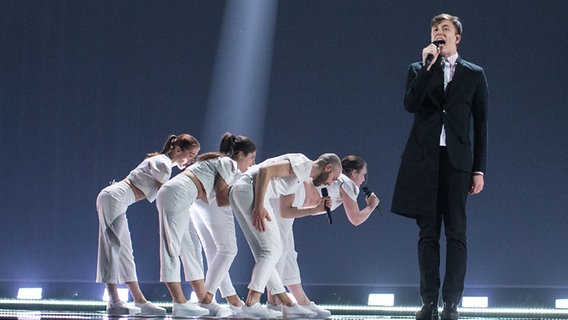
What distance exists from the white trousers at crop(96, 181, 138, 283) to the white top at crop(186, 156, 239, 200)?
1.90ft

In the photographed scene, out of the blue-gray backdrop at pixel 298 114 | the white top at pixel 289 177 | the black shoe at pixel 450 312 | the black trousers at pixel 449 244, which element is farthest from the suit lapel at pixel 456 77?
→ the blue-gray backdrop at pixel 298 114

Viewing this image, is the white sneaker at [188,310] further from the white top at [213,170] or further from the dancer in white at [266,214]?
the white top at [213,170]

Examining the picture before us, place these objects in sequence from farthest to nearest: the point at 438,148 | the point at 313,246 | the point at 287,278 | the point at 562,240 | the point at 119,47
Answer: the point at 119,47 < the point at 313,246 < the point at 562,240 < the point at 287,278 < the point at 438,148

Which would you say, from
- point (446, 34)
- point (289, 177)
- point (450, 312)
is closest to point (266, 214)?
point (289, 177)

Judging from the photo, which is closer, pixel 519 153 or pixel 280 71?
pixel 519 153

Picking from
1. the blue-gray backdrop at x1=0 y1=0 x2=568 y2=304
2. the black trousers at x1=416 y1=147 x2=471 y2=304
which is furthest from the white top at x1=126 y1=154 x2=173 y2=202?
the blue-gray backdrop at x1=0 y1=0 x2=568 y2=304

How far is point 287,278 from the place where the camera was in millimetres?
4957

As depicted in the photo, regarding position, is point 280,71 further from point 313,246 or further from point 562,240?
point 562,240

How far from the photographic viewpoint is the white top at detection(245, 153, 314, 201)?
14.9 feet

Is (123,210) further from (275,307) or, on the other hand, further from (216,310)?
(275,307)

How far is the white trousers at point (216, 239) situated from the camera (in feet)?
16.2

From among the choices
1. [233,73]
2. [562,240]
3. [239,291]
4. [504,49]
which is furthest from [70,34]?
[562,240]

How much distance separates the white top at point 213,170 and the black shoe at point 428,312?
5.06ft

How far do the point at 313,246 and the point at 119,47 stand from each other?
8.25 ft
